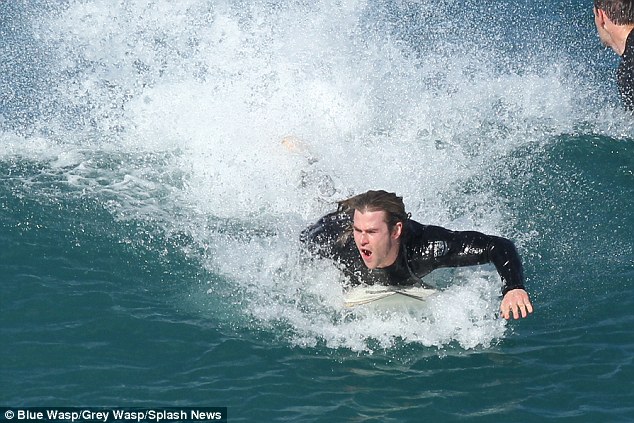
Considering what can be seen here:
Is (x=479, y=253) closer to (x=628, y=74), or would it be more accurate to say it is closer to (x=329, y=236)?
(x=329, y=236)

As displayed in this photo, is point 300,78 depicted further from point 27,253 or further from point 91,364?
point 91,364

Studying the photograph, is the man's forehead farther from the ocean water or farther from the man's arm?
the ocean water

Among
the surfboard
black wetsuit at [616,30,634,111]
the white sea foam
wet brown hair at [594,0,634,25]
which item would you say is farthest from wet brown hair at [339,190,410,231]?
wet brown hair at [594,0,634,25]

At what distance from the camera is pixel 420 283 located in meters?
8.89

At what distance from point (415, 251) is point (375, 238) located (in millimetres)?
602

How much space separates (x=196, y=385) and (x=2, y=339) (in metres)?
1.73

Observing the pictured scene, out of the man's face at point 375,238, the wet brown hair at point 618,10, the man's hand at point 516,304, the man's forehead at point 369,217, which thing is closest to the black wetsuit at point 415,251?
the man's face at point 375,238

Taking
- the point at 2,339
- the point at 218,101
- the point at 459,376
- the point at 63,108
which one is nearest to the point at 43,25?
the point at 63,108

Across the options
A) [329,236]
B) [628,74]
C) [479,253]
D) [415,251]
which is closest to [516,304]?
[479,253]

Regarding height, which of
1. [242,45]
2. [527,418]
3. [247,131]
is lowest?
[527,418]

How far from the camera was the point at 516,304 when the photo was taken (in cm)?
792

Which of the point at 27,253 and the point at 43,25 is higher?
the point at 43,25

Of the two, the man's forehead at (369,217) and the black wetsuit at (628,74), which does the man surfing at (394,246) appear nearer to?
the man's forehead at (369,217)

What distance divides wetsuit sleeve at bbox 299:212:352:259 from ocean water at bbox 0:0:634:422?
13.5 inches
